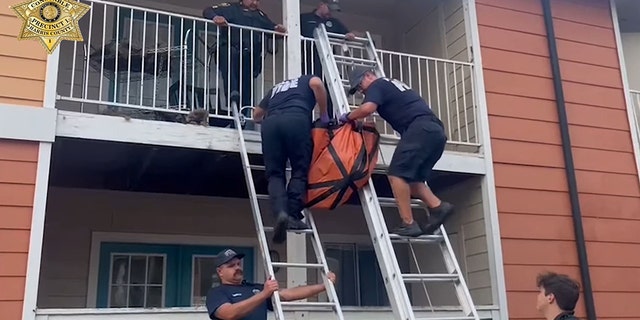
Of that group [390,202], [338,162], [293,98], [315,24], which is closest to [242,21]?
[315,24]

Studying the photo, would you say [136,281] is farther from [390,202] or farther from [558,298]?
[558,298]

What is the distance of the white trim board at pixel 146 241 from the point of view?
6.43 meters

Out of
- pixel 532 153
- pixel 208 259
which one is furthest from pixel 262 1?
pixel 532 153

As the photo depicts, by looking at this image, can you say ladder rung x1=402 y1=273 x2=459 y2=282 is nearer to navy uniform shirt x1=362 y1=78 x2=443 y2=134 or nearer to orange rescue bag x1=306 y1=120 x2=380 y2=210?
orange rescue bag x1=306 y1=120 x2=380 y2=210

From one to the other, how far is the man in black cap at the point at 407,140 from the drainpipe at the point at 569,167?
232 centimetres

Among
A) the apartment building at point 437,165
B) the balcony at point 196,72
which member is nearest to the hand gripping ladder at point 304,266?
the apartment building at point 437,165

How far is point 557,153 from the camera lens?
623cm

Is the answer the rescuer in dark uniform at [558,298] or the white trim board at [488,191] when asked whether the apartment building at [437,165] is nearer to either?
the white trim board at [488,191]

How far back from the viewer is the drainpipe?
5.87 m

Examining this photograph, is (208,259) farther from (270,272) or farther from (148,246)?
(270,272)

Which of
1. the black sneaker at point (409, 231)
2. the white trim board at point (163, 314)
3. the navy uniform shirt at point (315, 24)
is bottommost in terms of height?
the white trim board at point (163, 314)

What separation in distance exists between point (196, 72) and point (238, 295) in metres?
3.29

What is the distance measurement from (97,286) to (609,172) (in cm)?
501

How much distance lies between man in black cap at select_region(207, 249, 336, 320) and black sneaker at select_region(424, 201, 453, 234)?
69 centimetres
